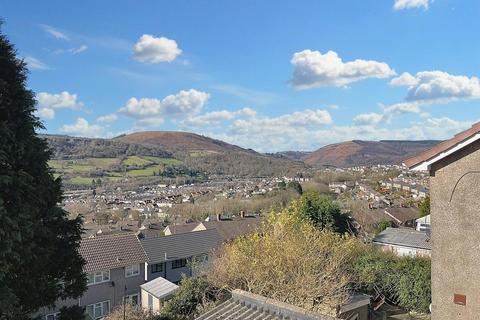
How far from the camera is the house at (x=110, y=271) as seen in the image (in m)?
26.8

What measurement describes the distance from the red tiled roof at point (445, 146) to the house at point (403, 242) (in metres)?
27.8

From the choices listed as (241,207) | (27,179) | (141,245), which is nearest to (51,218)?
(27,179)

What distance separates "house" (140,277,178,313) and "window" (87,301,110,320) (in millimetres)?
2547

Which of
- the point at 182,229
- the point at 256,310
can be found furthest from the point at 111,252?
the point at 256,310

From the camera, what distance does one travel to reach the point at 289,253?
51.8 ft

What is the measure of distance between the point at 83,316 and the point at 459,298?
855cm

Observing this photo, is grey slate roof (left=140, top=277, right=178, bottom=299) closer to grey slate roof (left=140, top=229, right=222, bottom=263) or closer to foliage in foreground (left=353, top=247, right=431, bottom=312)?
grey slate roof (left=140, top=229, right=222, bottom=263)

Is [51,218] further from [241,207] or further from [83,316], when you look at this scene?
[241,207]

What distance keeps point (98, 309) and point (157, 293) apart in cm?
506

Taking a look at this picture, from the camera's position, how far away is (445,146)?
6.76 meters

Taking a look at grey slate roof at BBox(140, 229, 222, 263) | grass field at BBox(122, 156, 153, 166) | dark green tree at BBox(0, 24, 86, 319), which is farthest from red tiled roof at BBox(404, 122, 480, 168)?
grass field at BBox(122, 156, 153, 166)

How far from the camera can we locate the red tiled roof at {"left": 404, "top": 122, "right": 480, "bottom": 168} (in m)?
6.53

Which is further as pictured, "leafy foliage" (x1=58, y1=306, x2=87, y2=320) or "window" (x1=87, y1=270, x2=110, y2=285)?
"window" (x1=87, y1=270, x2=110, y2=285)

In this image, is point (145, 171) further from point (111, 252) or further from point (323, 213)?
point (111, 252)
